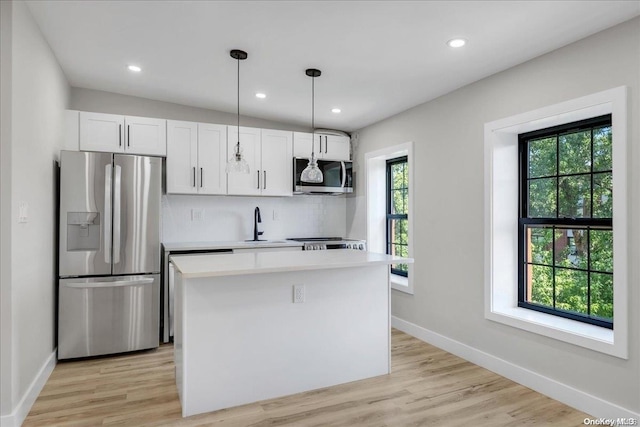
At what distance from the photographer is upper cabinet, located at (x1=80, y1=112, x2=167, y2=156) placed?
370cm

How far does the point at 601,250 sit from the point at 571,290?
378 mm

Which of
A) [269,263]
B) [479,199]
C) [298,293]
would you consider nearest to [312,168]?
[269,263]

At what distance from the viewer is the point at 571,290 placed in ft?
9.27

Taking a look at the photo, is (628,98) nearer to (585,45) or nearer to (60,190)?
(585,45)

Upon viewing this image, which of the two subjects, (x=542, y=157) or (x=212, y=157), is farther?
(x=212, y=157)

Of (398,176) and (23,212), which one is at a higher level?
(398,176)

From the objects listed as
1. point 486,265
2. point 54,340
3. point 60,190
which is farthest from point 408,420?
point 60,190

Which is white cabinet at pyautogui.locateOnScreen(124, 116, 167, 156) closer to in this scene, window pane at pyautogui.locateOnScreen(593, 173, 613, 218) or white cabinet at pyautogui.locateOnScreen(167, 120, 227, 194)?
white cabinet at pyautogui.locateOnScreen(167, 120, 227, 194)

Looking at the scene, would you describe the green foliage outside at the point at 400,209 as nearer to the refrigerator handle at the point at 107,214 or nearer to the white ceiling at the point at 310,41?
the white ceiling at the point at 310,41

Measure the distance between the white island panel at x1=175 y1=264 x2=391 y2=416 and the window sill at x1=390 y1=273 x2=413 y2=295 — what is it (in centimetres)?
113

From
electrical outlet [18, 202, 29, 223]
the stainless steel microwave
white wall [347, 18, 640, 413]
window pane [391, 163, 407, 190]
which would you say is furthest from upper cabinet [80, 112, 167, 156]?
window pane [391, 163, 407, 190]

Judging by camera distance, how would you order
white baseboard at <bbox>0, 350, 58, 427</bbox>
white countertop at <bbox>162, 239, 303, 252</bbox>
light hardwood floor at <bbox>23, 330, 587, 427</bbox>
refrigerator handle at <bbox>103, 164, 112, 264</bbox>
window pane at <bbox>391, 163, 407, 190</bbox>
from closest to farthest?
white baseboard at <bbox>0, 350, 58, 427</bbox> → light hardwood floor at <bbox>23, 330, 587, 427</bbox> → refrigerator handle at <bbox>103, 164, 112, 264</bbox> → white countertop at <bbox>162, 239, 303, 252</bbox> → window pane at <bbox>391, 163, 407, 190</bbox>

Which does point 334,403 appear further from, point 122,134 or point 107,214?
point 122,134

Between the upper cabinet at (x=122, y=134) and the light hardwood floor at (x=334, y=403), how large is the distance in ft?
6.57
